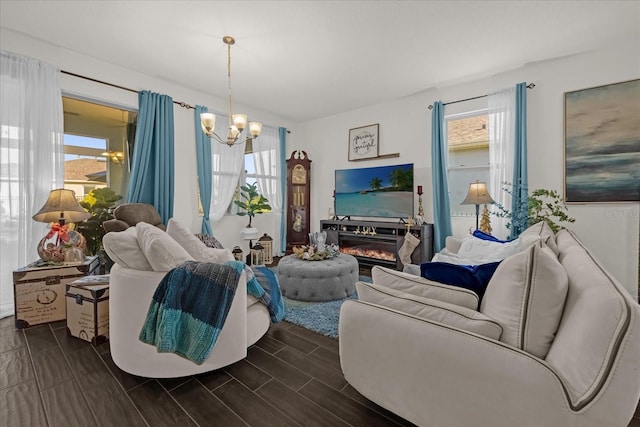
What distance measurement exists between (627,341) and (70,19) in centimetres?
422

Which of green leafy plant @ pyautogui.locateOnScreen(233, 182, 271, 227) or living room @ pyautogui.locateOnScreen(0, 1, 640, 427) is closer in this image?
living room @ pyautogui.locateOnScreen(0, 1, 640, 427)

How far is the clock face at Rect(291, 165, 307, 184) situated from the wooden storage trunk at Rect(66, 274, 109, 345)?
3.75 m

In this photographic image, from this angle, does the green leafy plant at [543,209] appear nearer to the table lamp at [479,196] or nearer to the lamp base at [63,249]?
the table lamp at [479,196]

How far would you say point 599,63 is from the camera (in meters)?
3.15

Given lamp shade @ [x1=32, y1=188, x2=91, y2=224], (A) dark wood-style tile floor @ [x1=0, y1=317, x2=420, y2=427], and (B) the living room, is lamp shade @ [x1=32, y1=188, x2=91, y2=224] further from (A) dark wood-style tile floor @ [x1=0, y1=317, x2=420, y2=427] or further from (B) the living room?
(B) the living room

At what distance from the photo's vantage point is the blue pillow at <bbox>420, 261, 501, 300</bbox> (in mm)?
1355

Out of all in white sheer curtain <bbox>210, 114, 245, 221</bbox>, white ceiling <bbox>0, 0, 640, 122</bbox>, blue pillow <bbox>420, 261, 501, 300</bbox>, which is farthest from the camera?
white sheer curtain <bbox>210, 114, 245, 221</bbox>

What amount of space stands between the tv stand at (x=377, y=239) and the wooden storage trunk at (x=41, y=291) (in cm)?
337

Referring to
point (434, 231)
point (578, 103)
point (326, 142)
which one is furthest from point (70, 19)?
point (578, 103)

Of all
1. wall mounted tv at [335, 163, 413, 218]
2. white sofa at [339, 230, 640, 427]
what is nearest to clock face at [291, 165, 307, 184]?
wall mounted tv at [335, 163, 413, 218]

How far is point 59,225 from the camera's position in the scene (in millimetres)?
2717

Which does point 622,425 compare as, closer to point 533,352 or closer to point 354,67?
point 533,352

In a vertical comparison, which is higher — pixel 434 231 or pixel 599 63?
pixel 599 63

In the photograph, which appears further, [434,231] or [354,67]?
[434,231]
